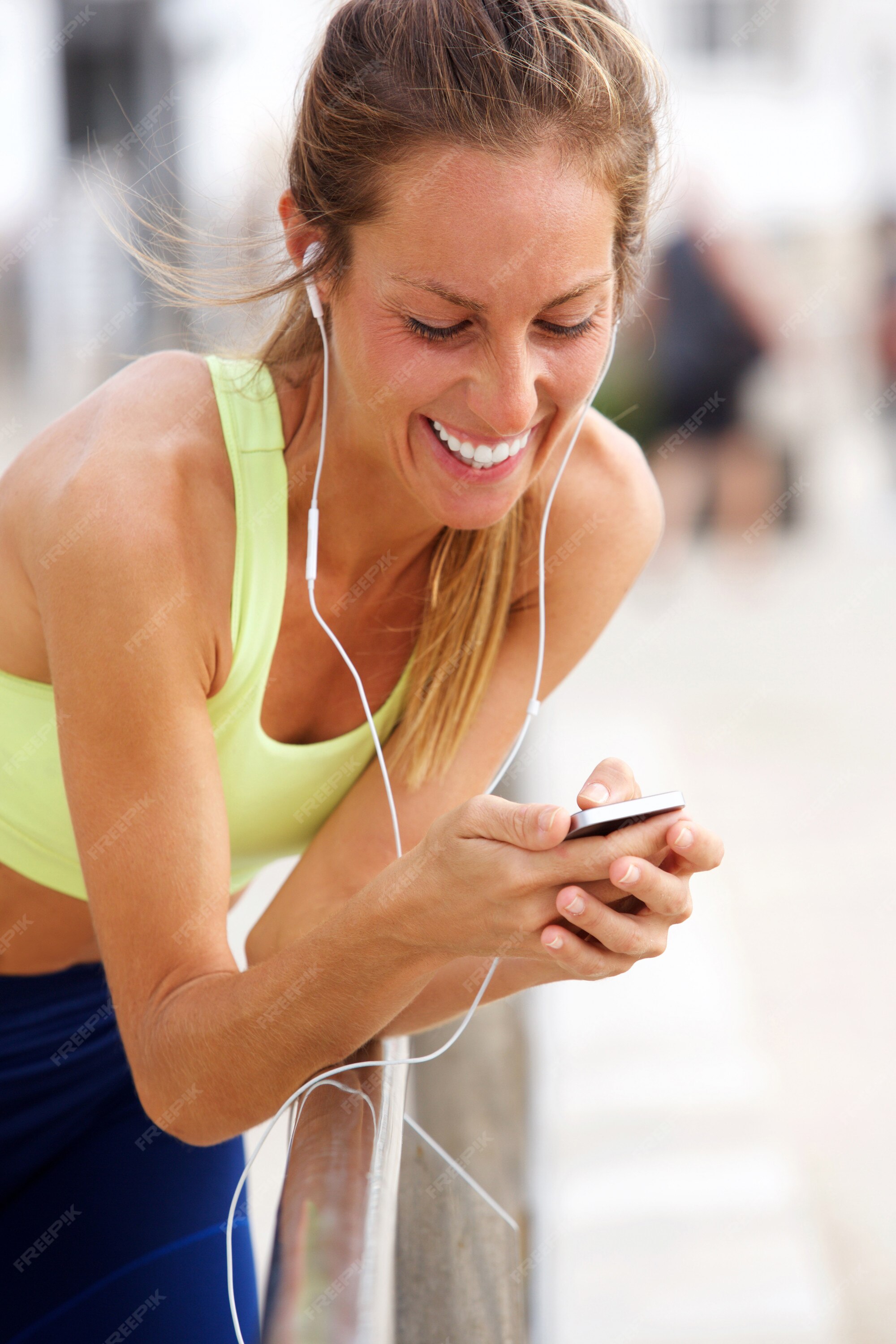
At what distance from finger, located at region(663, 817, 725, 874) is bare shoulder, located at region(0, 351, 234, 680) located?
0.53 meters

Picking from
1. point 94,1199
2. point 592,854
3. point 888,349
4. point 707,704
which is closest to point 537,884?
point 592,854

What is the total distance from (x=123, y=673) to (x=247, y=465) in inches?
11.6

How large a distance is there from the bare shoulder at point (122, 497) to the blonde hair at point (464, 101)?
0.48 feet

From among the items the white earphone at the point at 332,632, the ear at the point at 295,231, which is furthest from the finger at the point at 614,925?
the ear at the point at 295,231

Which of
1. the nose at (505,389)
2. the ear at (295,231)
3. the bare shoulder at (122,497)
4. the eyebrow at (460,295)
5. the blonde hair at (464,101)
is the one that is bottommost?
the bare shoulder at (122,497)

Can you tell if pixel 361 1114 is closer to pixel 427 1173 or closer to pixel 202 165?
pixel 427 1173

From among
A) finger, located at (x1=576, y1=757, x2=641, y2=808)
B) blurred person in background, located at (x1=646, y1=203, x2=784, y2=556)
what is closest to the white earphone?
finger, located at (x1=576, y1=757, x2=641, y2=808)

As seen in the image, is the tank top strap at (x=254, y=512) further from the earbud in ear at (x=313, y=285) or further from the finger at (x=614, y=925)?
the finger at (x=614, y=925)

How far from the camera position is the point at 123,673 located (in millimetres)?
1329

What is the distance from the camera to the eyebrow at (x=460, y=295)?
1301mm

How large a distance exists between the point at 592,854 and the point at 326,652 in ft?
2.06

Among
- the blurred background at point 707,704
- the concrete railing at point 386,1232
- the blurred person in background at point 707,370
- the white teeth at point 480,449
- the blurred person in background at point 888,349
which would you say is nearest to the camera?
the concrete railing at point 386,1232

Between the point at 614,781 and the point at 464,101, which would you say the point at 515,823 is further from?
the point at 464,101

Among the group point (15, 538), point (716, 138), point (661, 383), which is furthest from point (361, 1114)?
point (716, 138)
